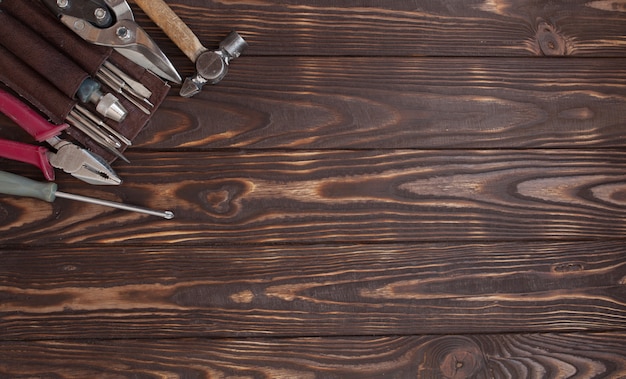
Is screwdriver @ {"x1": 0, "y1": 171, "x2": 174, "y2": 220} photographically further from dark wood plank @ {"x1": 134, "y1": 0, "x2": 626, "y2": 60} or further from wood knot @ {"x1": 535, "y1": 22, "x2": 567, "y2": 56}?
wood knot @ {"x1": 535, "y1": 22, "x2": 567, "y2": 56}

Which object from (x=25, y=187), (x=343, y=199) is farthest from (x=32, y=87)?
(x=343, y=199)

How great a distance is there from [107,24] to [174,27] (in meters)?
0.09

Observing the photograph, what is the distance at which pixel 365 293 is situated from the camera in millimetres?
993

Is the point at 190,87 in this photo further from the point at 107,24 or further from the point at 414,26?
the point at 414,26

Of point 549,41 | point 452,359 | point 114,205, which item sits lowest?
point 452,359

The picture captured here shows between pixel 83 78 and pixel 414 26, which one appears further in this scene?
pixel 414 26

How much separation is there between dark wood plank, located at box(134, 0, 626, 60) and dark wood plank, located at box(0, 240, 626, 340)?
1.03 feet

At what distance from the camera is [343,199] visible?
39.3 inches

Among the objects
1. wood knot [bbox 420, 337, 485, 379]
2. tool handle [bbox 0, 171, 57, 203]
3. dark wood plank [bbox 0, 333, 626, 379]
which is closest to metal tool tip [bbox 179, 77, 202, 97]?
tool handle [bbox 0, 171, 57, 203]

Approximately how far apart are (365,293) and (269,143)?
0.90 feet

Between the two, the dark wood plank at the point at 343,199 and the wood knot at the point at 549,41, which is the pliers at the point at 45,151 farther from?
the wood knot at the point at 549,41

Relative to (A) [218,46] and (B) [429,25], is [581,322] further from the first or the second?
(A) [218,46]

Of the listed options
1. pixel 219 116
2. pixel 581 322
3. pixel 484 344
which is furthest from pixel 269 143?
pixel 581 322

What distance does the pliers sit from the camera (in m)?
0.90
